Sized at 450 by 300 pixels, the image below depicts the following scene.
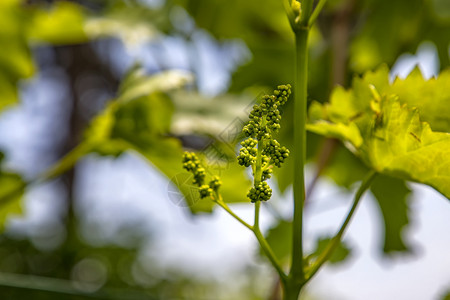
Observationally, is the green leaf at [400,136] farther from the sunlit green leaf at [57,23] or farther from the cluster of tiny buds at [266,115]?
the sunlit green leaf at [57,23]

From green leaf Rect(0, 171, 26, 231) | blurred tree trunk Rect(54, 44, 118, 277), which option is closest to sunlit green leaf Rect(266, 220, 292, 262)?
green leaf Rect(0, 171, 26, 231)

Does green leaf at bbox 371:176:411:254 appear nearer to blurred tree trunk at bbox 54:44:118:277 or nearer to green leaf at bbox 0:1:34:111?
A: green leaf at bbox 0:1:34:111

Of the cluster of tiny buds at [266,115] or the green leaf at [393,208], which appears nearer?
the cluster of tiny buds at [266,115]

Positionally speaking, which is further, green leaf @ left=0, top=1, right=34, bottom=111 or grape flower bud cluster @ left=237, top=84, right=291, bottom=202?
green leaf @ left=0, top=1, right=34, bottom=111

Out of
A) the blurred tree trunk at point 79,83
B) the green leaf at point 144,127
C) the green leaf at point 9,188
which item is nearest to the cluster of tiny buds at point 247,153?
the green leaf at point 144,127

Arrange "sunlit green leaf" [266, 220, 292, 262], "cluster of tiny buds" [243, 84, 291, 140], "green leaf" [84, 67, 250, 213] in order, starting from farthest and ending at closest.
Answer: "sunlit green leaf" [266, 220, 292, 262] < "green leaf" [84, 67, 250, 213] < "cluster of tiny buds" [243, 84, 291, 140]

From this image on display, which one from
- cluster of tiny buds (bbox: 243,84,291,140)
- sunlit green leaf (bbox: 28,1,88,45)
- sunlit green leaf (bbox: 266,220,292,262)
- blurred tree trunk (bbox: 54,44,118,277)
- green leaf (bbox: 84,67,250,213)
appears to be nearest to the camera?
cluster of tiny buds (bbox: 243,84,291,140)
